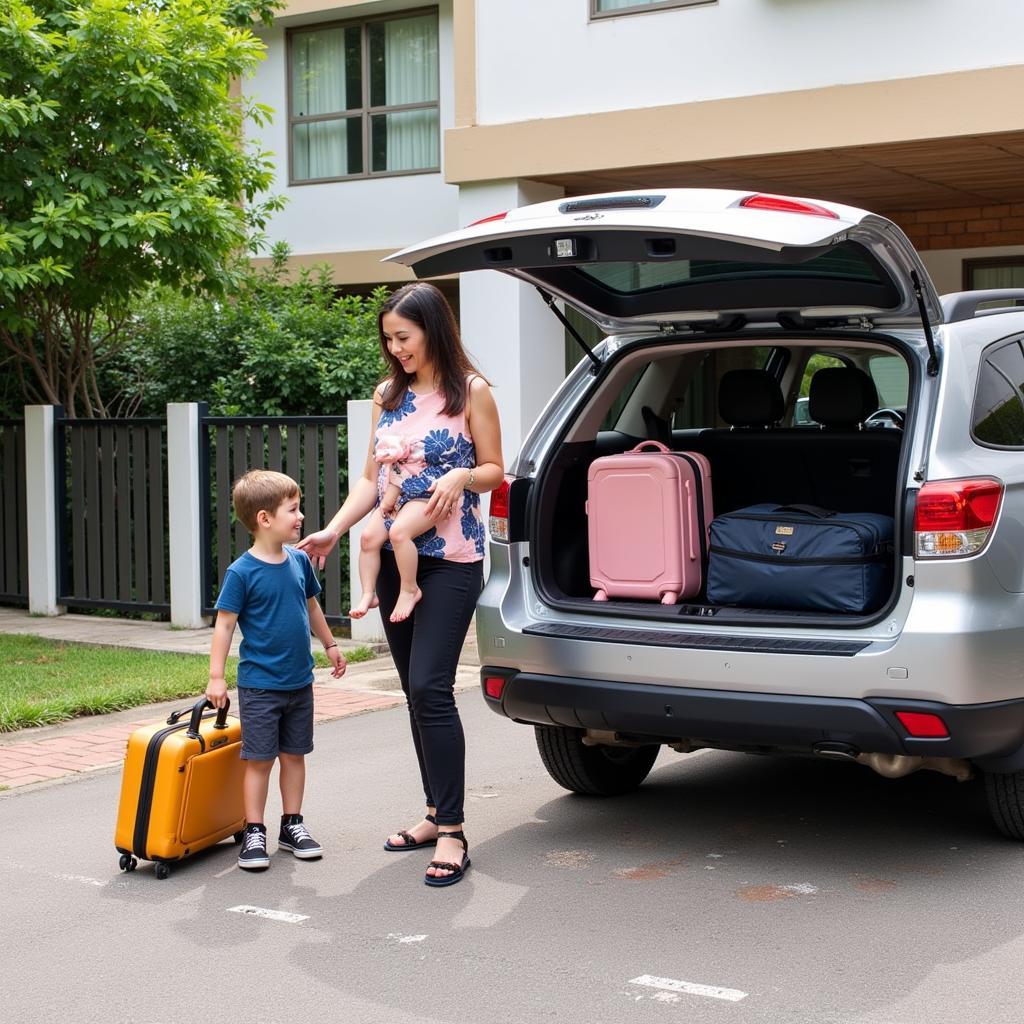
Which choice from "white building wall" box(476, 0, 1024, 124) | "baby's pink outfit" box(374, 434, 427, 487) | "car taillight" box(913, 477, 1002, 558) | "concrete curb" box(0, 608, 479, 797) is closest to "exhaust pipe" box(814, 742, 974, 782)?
"car taillight" box(913, 477, 1002, 558)

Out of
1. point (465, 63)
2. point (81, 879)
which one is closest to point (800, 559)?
point (81, 879)

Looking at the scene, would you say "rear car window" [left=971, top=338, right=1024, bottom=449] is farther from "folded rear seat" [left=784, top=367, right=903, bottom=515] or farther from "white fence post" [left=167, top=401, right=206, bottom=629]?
"white fence post" [left=167, top=401, right=206, bottom=629]

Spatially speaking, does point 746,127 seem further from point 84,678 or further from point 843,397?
point 84,678

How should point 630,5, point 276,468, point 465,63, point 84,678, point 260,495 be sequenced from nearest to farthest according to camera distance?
1. point 260,495
2. point 84,678
3. point 276,468
4. point 630,5
5. point 465,63

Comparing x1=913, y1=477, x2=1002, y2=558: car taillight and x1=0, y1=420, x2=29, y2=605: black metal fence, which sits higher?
x1=913, y1=477, x2=1002, y2=558: car taillight

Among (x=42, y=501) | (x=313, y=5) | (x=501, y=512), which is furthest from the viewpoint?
(x=313, y=5)

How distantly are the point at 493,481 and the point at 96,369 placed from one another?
8558 millimetres

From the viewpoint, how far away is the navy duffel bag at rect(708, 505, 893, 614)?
519 cm

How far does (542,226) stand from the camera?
5023 mm

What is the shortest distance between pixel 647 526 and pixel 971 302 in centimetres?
136

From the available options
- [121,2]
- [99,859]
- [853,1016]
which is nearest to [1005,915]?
[853,1016]

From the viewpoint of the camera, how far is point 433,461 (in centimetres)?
525

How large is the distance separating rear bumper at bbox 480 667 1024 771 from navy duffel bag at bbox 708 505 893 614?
445 mm

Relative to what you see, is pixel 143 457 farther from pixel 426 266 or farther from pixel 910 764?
pixel 910 764
